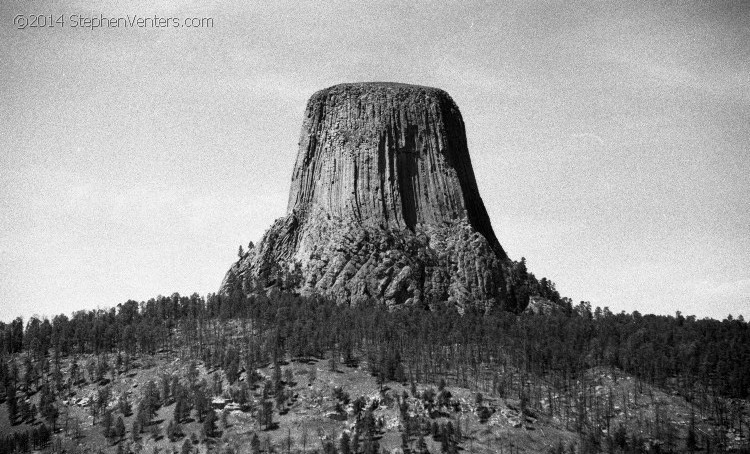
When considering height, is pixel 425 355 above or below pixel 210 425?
above

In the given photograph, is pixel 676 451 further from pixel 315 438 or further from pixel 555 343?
pixel 315 438

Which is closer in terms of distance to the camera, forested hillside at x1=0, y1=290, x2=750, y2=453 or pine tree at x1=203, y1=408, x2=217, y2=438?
pine tree at x1=203, y1=408, x2=217, y2=438

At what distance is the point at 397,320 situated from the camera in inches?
7013

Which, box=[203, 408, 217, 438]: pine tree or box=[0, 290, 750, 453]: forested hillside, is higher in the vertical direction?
box=[0, 290, 750, 453]: forested hillside

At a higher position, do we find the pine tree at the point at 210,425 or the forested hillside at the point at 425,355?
the forested hillside at the point at 425,355

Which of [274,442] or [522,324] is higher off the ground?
[522,324]

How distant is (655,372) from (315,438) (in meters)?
53.3

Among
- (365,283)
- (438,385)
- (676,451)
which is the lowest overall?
(676,451)

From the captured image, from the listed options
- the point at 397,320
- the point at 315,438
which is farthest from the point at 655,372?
the point at 315,438

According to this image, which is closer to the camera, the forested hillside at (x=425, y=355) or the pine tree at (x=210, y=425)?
the pine tree at (x=210, y=425)

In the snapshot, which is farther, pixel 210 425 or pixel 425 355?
pixel 425 355

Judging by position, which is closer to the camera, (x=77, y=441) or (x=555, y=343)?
(x=77, y=441)

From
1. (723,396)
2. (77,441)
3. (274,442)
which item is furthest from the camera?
(723,396)

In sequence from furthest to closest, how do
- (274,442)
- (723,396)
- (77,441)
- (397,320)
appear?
(397,320)
(723,396)
(77,441)
(274,442)
